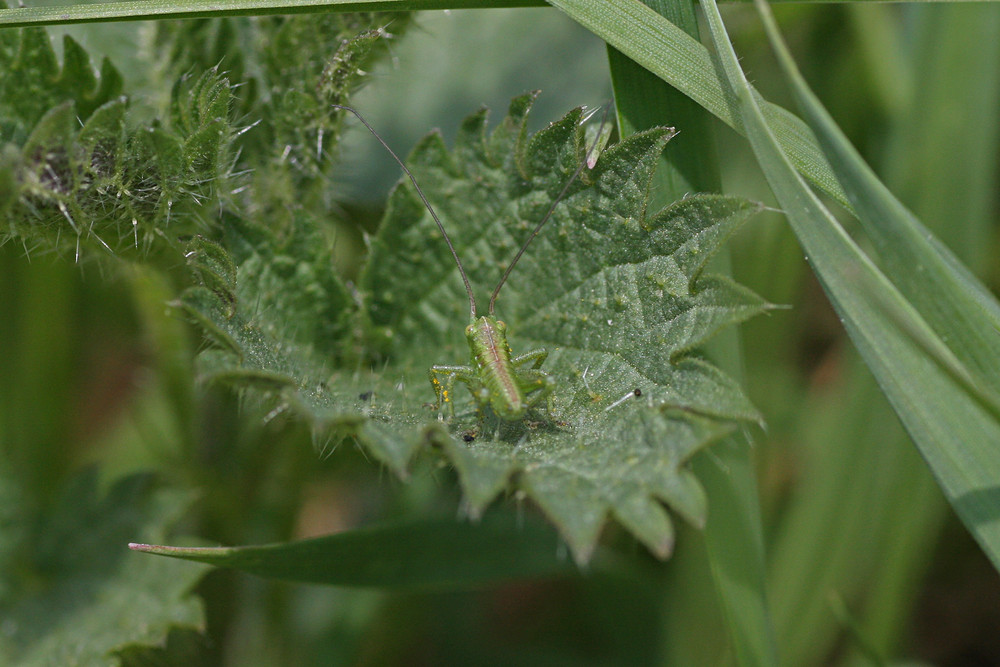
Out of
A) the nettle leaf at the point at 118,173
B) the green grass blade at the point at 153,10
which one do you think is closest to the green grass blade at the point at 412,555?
the nettle leaf at the point at 118,173

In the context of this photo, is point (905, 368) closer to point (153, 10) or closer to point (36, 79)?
point (153, 10)

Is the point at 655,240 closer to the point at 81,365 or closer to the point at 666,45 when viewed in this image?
the point at 666,45

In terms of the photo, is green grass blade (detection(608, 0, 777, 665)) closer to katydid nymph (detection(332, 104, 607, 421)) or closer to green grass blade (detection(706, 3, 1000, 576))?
katydid nymph (detection(332, 104, 607, 421))

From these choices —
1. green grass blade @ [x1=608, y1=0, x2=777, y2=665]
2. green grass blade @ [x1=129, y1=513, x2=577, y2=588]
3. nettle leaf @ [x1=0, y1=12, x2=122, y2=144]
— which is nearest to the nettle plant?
nettle leaf @ [x1=0, y1=12, x2=122, y2=144]

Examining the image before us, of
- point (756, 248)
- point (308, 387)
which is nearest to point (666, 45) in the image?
point (308, 387)

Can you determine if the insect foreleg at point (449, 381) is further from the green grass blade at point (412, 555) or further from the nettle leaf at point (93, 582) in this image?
the nettle leaf at point (93, 582)
